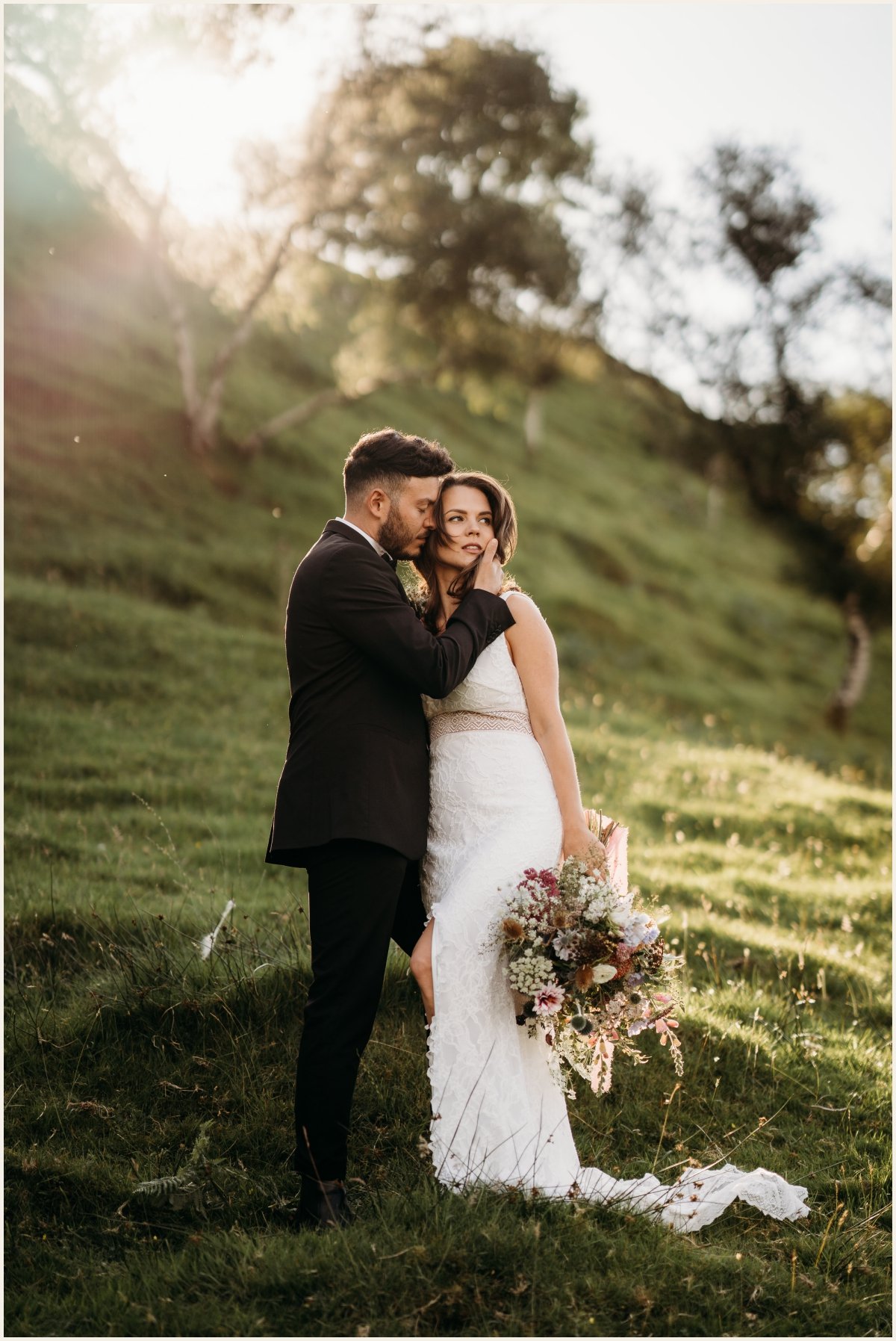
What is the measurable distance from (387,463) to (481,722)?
125cm

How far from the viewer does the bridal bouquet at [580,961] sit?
442cm

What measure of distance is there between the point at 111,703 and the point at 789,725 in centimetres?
1863

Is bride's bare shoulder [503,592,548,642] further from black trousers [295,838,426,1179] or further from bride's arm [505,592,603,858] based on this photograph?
black trousers [295,838,426,1179]

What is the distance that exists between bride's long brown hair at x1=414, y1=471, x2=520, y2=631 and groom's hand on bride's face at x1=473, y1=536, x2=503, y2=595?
0.12ft

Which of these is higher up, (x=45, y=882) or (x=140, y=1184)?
(x=45, y=882)

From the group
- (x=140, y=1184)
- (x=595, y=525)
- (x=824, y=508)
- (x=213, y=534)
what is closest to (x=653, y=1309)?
(x=140, y=1184)

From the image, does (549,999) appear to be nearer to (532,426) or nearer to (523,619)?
(523,619)

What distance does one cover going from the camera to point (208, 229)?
23.1 m

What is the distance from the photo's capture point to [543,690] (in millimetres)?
5145

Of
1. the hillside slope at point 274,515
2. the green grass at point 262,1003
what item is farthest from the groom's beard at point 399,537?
the hillside slope at point 274,515

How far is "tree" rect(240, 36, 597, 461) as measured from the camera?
23.0 m

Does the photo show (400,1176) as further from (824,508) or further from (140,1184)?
(824,508)

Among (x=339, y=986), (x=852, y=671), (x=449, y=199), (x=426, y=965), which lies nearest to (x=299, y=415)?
(x=449, y=199)

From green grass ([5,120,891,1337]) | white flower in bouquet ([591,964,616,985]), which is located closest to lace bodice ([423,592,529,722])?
white flower in bouquet ([591,964,616,985])
